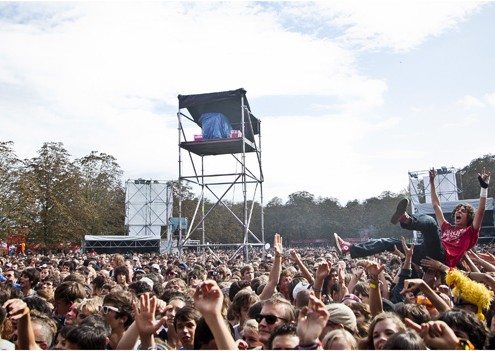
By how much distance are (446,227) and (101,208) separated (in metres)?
48.4

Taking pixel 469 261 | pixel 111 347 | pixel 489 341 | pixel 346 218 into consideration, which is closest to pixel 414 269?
pixel 469 261

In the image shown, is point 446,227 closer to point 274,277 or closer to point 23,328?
point 274,277

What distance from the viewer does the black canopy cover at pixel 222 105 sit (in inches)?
619

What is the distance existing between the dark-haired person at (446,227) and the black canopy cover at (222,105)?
8.72m

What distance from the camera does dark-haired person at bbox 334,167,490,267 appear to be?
6.68m

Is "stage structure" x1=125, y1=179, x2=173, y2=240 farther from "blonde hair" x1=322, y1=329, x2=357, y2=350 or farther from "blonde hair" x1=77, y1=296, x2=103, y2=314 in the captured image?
"blonde hair" x1=322, y1=329, x2=357, y2=350

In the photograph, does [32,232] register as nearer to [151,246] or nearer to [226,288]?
[151,246]

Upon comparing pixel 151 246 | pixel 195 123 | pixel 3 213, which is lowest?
pixel 151 246

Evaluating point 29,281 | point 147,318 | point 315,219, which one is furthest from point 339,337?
point 315,219

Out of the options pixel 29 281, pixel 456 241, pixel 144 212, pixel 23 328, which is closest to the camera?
pixel 23 328

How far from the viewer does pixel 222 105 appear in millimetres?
16453

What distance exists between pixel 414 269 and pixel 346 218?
78722 millimetres

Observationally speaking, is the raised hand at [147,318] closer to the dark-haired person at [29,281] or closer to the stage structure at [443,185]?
the dark-haired person at [29,281]

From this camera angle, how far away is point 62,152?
40.1m
